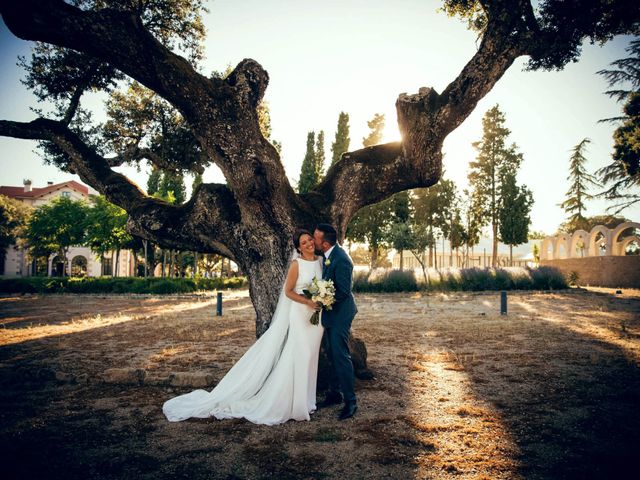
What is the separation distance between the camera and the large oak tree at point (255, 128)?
5.46m

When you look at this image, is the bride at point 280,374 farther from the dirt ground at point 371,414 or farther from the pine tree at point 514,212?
the pine tree at point 514,212

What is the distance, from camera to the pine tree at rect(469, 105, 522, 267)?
37.9 metres

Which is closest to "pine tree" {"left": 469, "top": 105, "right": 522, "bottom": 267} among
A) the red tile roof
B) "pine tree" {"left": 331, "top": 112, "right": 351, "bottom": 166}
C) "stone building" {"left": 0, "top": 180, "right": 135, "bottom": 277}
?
"pine tree" {"left": 331, "top": 112, "right": 351, "bottom": 166}

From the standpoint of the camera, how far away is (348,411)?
4.52m

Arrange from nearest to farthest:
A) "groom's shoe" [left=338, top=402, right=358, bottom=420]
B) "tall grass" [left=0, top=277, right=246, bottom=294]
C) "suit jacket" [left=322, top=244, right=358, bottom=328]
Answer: "groom's shoe" [left=338, top=402, right=358, bottom=420]
"suit jacket" [left=322, top=244, right=358, bottom=328]
"tall grass" [left=0, top=277, right=246, bottom=294]

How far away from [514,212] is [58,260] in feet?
191

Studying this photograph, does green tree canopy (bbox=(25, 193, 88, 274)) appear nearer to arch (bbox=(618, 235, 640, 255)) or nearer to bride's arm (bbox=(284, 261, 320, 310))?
bride's arm (bbox=(284, 261, 320, 310))

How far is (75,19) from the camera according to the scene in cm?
517

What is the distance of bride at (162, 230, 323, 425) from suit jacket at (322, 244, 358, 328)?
0.21 m

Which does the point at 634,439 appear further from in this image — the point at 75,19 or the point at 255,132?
the point at 75,19

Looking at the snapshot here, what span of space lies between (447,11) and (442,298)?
47.9 ft

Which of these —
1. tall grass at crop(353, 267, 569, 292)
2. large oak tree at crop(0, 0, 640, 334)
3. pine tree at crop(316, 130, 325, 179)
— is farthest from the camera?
pine tree at crop(316, 130, 325, 179)

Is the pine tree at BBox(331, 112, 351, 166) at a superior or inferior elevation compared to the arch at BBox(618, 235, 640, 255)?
superior

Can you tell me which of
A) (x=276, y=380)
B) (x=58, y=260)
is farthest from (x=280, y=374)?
(x=58, y=260)
